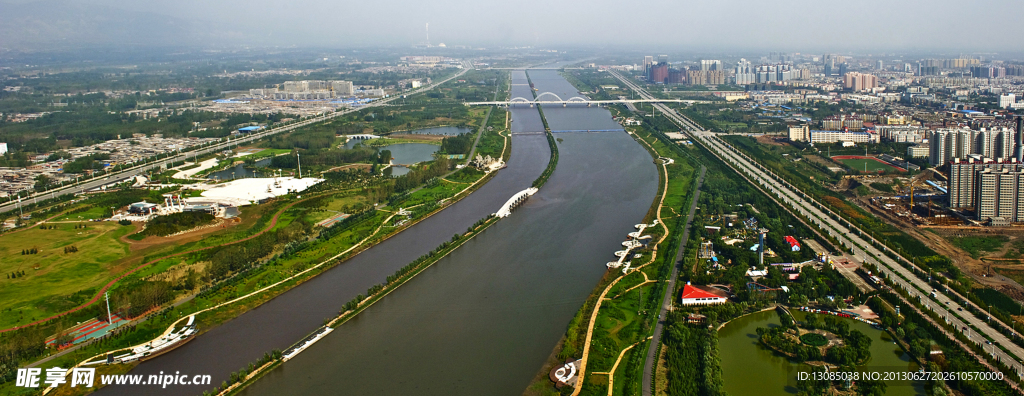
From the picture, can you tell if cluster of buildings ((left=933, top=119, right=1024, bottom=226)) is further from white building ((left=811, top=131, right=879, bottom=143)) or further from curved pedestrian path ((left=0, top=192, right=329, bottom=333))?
curved pedestrian path ((left=0, top=192, right=329, bottom=333))

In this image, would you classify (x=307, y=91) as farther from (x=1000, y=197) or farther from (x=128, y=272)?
(x=1000, y=197)

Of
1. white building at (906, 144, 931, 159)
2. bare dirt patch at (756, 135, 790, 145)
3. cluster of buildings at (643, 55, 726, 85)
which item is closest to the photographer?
white building at (906, 144, 931, 159)

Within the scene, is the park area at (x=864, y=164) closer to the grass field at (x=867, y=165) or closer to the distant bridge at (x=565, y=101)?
the grass field at (x=867, y=165)

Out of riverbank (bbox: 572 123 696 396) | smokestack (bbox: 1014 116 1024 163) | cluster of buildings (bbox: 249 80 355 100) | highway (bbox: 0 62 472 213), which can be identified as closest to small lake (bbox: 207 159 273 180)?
highway (bbox: 0 62 472 213)

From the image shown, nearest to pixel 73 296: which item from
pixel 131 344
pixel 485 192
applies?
pixel 131 344

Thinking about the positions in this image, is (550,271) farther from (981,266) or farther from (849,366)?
(981,266)

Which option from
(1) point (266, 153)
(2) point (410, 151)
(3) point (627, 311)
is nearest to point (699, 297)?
(3) point (627, 311)
